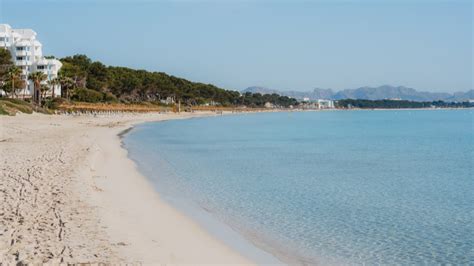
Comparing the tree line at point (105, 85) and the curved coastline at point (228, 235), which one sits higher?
the tree line at point (105, 85)

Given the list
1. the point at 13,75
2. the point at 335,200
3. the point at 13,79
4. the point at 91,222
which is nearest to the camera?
the point at 91,222

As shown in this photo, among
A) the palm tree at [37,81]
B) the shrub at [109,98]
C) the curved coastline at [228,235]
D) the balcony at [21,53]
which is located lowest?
the curved coastline at [228,235]

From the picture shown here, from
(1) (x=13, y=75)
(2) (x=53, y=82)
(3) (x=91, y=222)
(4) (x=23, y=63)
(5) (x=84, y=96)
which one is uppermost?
(4) (x=23, y=63)

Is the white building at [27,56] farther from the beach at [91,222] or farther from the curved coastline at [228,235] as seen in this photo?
the curved coastline at [228,235]

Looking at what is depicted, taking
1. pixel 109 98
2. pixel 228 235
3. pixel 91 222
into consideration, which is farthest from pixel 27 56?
pixel 228 235

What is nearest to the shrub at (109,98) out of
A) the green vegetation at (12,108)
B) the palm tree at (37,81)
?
the palm tree at (37,81)

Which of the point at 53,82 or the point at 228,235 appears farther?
the point at 53,82

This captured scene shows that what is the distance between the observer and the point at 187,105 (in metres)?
134

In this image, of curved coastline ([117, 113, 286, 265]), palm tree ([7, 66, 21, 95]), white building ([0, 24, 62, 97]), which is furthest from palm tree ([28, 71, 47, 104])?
curved coastline ([117, 113, 286, 265])

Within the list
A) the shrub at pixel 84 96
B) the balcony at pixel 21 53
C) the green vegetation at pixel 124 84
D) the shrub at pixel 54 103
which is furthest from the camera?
the green vegetation at pixel 124 84

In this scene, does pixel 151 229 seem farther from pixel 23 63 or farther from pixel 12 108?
pixel 23 63

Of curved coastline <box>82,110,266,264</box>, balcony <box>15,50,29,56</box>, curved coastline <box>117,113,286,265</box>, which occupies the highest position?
balcony <box>15,50,29,56</box>

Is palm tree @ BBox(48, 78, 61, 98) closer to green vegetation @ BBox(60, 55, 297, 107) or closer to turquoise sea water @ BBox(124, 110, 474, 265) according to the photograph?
green vegetation @ BBox(60, 55, 297, 107)

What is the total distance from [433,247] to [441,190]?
818 centimetres
